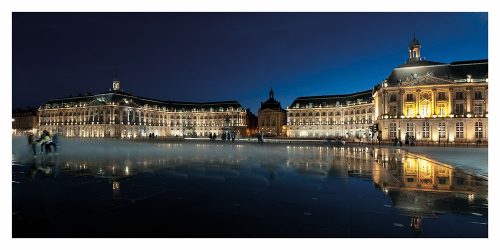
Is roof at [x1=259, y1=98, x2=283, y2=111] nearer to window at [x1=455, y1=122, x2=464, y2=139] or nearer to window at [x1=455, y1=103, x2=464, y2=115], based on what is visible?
window at [x1=455, y1=103, x2=464, y2=115]

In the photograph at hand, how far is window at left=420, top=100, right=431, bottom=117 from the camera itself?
2496 inches

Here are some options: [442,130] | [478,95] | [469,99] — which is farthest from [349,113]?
[478,95]

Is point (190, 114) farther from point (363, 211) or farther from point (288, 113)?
point (363, 211)

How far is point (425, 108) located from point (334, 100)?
185 ft

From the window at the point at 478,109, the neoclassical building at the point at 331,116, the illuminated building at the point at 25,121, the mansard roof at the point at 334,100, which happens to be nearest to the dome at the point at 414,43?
the window at the point at 478,109

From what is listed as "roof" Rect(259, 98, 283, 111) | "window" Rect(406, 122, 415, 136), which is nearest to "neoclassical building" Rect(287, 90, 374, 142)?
"roof" Rect(259, 98, 283, 111)

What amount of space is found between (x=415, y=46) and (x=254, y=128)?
10390 centimetres

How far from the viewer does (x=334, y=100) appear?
392 ft

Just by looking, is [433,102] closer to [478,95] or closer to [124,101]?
[478,95]

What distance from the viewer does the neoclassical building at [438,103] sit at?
200 feet

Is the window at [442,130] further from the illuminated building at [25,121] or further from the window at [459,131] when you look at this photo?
the illuminated building at [25,121]
